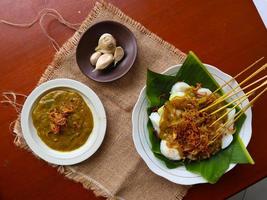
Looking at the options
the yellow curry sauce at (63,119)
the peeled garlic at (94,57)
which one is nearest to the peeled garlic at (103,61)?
the peeled garlic at (94,57)

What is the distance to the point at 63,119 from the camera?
1.45 metres

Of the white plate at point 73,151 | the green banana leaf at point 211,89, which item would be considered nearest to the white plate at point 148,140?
the green banana leaf at point 211,89

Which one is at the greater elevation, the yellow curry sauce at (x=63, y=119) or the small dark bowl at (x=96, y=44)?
the small dark bowl at (x=96, y=44)

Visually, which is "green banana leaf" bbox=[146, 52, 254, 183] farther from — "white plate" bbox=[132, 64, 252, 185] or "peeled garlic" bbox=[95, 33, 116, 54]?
"peeled garlic" bbox=[95, 33, 116, 54]

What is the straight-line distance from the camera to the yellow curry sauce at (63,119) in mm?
1470

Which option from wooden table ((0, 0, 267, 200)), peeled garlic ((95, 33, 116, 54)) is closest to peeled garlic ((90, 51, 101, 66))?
peeled garlic ((95, 33, 116, 54))

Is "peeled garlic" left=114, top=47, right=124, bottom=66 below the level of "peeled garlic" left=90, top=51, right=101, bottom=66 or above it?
above

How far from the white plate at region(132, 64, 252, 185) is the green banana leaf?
1 cm

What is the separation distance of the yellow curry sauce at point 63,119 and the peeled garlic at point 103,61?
137 mm

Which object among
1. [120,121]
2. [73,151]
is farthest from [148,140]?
[73,151]

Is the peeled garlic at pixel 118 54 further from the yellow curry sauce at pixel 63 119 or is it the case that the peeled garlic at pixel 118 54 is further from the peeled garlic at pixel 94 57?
the yellow curry sauce at pixel 63 119

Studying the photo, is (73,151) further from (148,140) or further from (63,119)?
(148,140)

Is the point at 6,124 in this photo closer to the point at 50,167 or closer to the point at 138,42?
the point at 50,167

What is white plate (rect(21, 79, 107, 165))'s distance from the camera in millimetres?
1449
